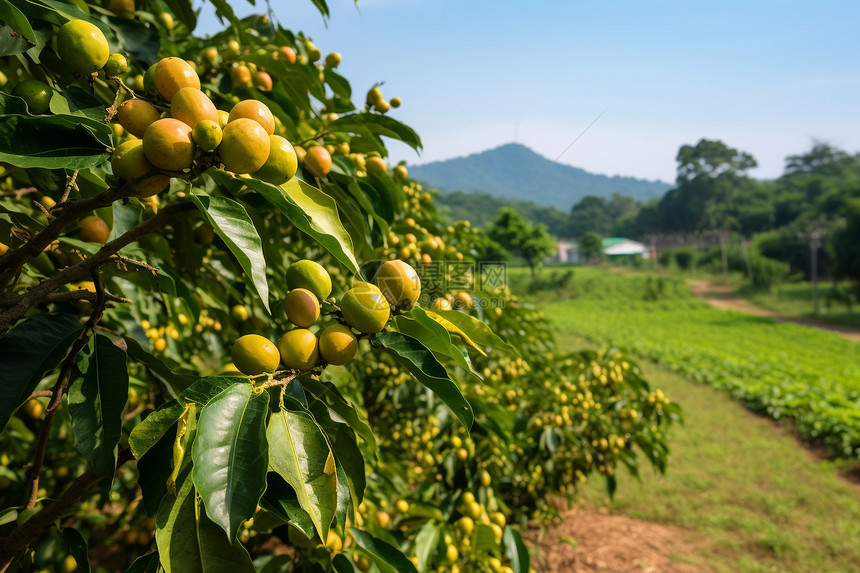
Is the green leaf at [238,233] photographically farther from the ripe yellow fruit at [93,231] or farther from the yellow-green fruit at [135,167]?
the ripe yellow fruit at [93,231]

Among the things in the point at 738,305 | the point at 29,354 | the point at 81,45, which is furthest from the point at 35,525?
the point at 738,305

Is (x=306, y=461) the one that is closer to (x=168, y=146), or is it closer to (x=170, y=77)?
(x=168, y=146)

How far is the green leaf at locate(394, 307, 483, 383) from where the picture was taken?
2.06ft

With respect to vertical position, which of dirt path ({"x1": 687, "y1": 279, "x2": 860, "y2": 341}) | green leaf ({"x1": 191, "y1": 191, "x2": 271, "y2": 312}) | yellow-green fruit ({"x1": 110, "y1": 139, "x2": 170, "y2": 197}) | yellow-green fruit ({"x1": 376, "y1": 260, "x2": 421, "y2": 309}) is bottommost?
dirt path ({"x1": 687, "y1": 279, "x2": 860, "y2": 341})

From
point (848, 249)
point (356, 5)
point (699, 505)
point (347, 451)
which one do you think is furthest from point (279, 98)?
point (848, 249)

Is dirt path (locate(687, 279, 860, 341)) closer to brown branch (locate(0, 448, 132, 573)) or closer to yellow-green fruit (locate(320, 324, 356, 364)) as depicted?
yellow-green fruit (locate(320, 324, 356, 364))

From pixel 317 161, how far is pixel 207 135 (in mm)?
411

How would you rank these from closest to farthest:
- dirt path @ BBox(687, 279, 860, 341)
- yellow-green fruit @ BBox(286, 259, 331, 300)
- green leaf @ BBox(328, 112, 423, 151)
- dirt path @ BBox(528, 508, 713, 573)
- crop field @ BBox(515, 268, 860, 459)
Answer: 1. yellow-green fruit @ BBox(286, 259, 331, 300)
2. green leaf @ BBox(328, 112, 423, 151)
3. dirt path @ BBox(528, 508, 713, 573)
4. crop field @ BBox(515, 268, 860, 459)
5. dirt path @ BBox(687, 279, 860, 341)

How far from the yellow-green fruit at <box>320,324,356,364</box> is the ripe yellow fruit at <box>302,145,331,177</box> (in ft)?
1.34

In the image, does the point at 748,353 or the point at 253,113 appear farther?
the point at 748,353

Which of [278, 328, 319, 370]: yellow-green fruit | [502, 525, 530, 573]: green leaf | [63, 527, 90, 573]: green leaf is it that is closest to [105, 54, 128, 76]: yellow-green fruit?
[278, 328, 319, 370]: yellow-green fruit

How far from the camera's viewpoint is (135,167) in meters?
0.56

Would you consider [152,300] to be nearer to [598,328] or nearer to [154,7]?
[154,7]

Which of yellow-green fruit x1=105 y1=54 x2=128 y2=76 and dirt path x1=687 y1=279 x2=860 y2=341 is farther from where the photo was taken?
dirt path x1=687 y1=279 x2=860 y2=341
